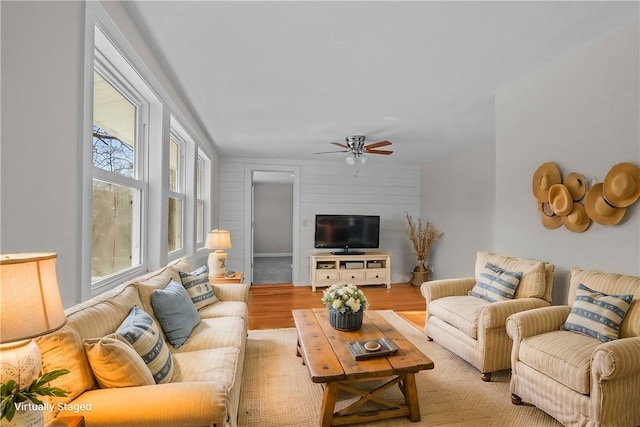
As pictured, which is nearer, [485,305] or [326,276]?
[485,305]

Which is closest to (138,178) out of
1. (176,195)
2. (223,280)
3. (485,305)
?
(176,195)

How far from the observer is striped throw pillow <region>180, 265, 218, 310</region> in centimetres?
260

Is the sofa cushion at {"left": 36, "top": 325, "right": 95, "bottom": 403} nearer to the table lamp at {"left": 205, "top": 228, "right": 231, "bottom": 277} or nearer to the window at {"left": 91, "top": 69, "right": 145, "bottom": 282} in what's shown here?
the window at {"left": 91, "top": 69, "right": 145, "bottom": 282}

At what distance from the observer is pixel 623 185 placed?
78.1 inches

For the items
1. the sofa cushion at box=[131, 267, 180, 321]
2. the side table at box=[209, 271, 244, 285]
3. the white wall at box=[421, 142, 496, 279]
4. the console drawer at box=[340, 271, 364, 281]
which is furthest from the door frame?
the sofa cushion at box=[131, 267, 180, 321]

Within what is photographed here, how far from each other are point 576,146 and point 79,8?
128 inches

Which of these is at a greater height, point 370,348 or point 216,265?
point 216,265

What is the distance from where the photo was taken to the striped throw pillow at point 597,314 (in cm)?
186

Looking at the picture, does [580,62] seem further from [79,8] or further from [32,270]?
[32,270]

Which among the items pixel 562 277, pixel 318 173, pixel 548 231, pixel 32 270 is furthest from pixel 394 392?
pixel 318 173

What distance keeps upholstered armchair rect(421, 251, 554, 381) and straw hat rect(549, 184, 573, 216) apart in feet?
1.51

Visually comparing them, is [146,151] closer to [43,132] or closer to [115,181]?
[115,181]

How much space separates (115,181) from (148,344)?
1.19 m

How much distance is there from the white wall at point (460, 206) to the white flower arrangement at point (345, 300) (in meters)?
3.09
